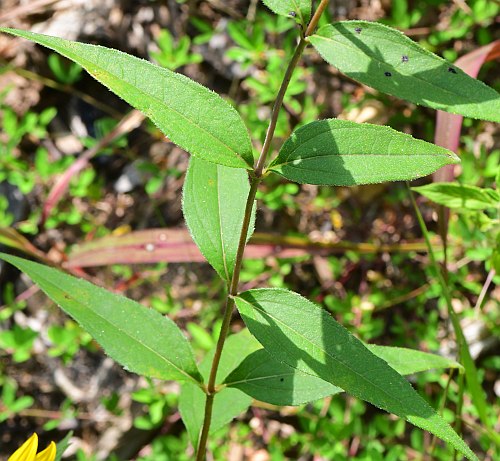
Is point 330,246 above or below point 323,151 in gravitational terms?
below

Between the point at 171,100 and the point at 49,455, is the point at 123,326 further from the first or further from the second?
the point at 171,100

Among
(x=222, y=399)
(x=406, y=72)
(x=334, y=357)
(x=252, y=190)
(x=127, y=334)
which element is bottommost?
(x=222, y=399)

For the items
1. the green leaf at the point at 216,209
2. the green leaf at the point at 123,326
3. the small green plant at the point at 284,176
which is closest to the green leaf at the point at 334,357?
the small green plant at the point at 284,176

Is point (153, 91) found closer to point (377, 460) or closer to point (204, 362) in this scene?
point (204, 362)

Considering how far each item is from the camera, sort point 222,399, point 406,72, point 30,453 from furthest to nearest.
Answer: point 222,399
point 30,453
point 406,72

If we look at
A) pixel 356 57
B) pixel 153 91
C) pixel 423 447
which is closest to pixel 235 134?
pixel 153 91

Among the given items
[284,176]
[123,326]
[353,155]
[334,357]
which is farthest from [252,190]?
[123,326]

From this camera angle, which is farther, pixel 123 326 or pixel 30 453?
pixel 123 326

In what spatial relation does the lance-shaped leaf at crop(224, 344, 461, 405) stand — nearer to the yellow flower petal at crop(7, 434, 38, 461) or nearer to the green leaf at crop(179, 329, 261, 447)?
the green leaf at crop(179, 329, 261, 447)
